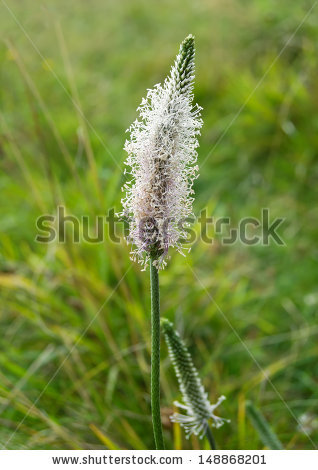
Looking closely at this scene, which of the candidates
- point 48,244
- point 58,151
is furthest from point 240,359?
point 58,151

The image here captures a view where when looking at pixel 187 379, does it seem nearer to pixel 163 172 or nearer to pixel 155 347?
pixel 155 347

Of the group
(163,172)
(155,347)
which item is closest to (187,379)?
(155,347)

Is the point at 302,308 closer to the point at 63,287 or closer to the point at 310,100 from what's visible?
the point at 63,287

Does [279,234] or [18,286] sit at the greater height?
[279,234]

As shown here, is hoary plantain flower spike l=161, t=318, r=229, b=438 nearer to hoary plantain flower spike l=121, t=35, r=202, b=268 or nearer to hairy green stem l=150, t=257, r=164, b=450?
hairy green stem l=150, t=257, r=164, b=450

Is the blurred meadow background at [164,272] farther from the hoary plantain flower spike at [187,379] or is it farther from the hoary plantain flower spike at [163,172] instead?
the hoary plantain flower spike at [163,172]

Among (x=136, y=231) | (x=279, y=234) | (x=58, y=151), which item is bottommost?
(x=136, y=231)

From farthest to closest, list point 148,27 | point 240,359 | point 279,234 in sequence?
point 148,27 → point 279,234 → point 240,359

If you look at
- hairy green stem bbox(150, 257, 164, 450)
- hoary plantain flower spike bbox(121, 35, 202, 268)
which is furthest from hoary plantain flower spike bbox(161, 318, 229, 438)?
hoary plantain flower spike bbox(121, 35, 202, 268)
